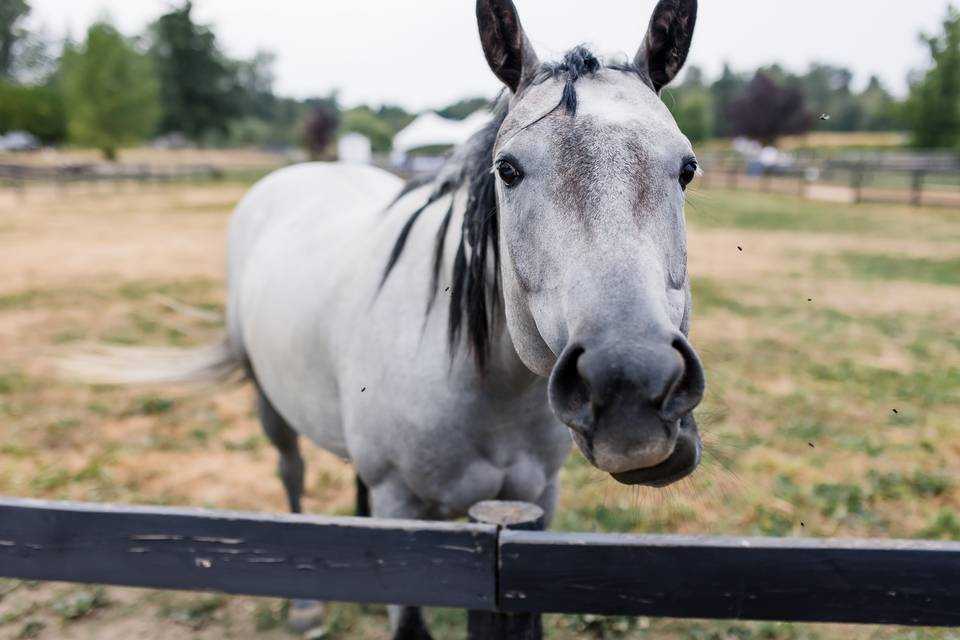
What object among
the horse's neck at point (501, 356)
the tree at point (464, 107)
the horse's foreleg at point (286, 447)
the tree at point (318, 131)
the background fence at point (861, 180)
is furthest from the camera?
the tree at point (318, 131)

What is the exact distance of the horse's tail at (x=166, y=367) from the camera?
146 inches

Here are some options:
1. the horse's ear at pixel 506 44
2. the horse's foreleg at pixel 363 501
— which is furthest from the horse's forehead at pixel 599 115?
the horse's foreleg at pixel 363 501

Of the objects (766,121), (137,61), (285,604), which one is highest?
(137,61)

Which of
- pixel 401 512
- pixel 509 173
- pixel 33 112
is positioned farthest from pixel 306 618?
pixel 33 112

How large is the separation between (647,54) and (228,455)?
13.2 ft

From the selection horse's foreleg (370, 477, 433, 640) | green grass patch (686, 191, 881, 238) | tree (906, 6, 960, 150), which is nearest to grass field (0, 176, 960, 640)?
horse's foreleg (370, 477, 433, 640)

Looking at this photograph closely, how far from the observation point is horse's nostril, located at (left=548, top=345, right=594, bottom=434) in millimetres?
1224

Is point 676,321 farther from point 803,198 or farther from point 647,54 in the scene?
point 803,198

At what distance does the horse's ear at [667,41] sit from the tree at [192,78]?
196 ft

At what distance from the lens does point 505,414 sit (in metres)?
2.00

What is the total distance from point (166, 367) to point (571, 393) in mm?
3140

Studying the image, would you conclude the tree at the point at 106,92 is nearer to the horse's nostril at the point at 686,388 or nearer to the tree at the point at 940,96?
the tree at the point at 940,96

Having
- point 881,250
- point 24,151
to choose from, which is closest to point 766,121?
point 881,250

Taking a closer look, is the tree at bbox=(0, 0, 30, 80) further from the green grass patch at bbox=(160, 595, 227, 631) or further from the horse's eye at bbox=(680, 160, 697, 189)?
the horse's eye at bbox=(680, 160, 697, 189)
